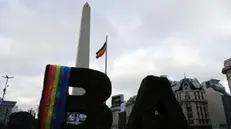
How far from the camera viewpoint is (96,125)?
23.5 feet

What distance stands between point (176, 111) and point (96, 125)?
295cm

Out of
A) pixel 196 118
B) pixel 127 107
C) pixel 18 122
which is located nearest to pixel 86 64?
pixel 18 122

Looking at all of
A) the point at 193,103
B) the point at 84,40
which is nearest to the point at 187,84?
the point at 193,103

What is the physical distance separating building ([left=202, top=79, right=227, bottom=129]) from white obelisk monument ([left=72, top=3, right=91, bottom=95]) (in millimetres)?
57688

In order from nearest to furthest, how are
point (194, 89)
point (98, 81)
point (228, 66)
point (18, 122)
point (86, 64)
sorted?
1. point (98, 81)
2. point (18, 122)
3. point (86, 64)
4. point (228, 66)
5. point (194, 89)

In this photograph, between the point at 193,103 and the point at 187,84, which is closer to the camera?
the point at 193,103

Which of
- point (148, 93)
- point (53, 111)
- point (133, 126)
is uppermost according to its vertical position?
point (148, 93)

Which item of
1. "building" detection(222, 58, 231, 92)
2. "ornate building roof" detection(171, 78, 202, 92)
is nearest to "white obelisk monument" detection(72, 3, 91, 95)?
"building" detection(222, 58, 231, 92)

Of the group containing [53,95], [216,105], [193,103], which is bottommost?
[53,95]

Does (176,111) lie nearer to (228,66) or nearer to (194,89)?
(228,66)

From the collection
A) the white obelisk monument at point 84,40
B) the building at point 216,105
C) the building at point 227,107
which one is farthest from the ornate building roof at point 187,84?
the white obelisk monument at point 84,40

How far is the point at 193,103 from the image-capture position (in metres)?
68.3

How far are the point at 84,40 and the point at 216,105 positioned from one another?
60494 millimetres

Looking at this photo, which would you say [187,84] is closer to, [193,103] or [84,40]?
[193,103]
